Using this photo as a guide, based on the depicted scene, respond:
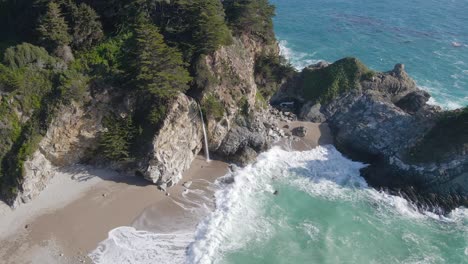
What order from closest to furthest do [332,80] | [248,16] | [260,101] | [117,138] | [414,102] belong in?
[117,138]
[248,16]
[414,102]
[260,101]
[332,80]

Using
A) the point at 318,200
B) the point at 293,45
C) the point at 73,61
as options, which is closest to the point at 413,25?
the point at 293,45

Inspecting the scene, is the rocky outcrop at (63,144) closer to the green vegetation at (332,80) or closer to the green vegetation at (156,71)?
the green vegetation at (156,71)

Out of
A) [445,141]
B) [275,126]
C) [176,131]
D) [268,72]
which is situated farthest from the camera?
[268,72]

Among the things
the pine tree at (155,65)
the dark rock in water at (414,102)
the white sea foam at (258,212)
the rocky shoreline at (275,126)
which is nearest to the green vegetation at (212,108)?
the rocky shoreline at (275,126)

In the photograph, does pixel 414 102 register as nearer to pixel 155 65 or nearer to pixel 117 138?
pixel 155 65

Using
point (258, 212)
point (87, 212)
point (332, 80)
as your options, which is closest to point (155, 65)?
point (87, 212)

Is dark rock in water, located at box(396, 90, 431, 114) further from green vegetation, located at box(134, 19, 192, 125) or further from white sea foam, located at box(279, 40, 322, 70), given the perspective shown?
green vegetation, located at box(134, 19, 192, 125)

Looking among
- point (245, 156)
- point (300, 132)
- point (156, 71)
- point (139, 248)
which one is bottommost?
point (139, 248)
